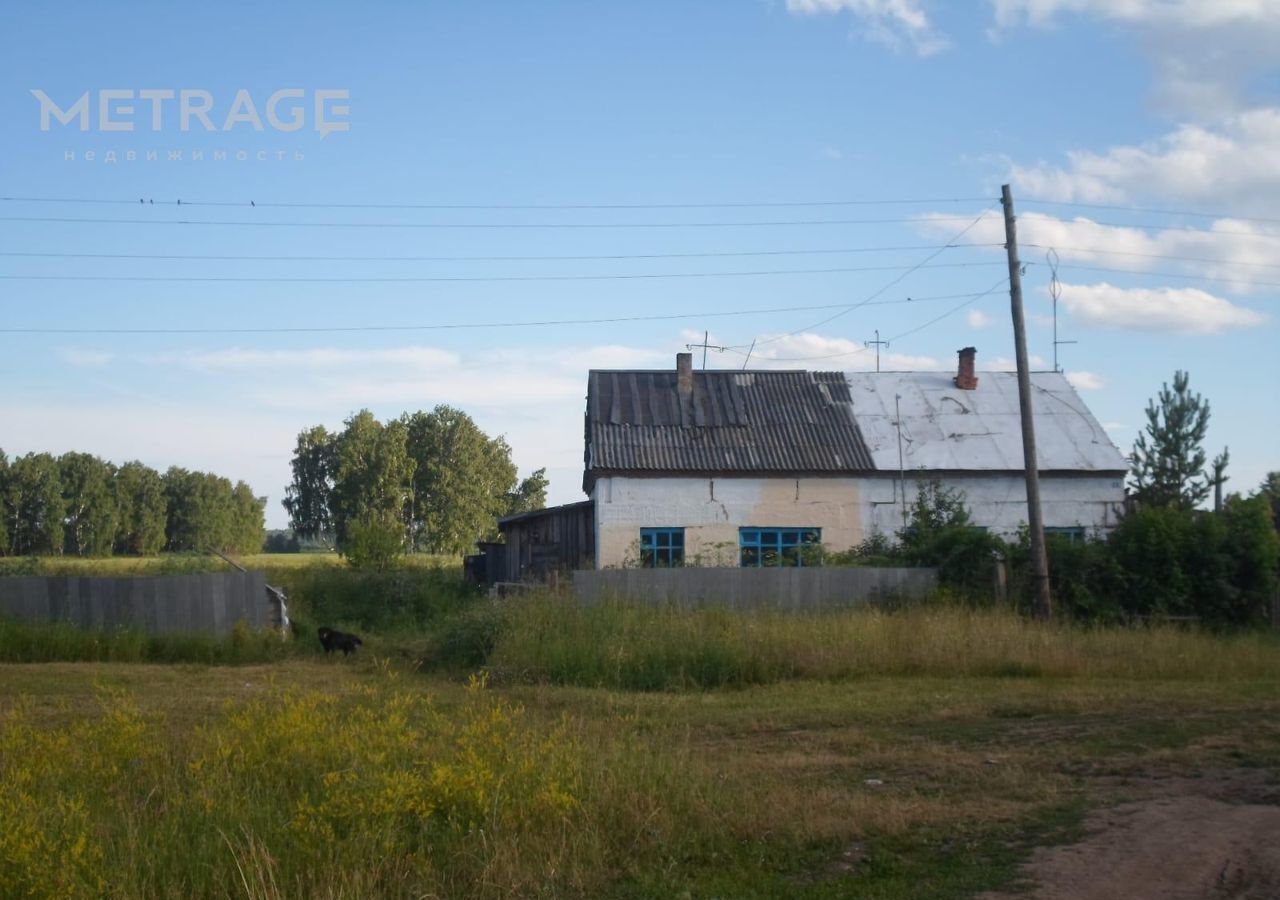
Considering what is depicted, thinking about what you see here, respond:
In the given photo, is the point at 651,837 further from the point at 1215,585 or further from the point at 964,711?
the point at 1215,585

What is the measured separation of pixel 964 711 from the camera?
12.5 meters

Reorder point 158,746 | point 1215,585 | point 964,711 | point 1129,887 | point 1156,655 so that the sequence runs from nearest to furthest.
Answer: point 1129,887 → point 158,746 → point 964,711 → point 1156,655 → point 1215,585

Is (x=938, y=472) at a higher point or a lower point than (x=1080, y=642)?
higher

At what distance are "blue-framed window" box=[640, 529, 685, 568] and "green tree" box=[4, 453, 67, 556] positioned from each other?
187 feet

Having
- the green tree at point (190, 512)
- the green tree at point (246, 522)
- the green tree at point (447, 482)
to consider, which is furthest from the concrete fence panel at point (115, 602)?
the green tree at point (246, 522)

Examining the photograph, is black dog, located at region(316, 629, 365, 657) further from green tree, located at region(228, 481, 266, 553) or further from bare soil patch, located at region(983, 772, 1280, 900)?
green tree, located at region(228, 481, 266, 553)

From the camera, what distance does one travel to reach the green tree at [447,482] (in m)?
70.9

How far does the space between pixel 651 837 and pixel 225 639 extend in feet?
52.7

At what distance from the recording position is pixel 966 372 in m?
31.8

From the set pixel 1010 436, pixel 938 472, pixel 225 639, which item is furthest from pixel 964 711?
pixel 1010 436

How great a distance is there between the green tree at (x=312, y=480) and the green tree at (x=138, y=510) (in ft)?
29.4

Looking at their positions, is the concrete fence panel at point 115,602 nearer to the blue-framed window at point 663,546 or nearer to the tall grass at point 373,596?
the tall grass at point 373,596

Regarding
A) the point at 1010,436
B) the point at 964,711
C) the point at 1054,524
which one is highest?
the point at 1010,436

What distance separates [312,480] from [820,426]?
62609 millimetres
